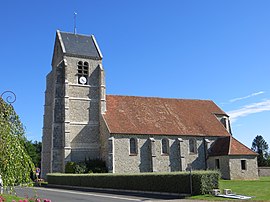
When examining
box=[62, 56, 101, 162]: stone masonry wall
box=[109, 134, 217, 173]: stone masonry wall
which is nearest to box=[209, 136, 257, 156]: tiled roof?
box=[109, 134, 217, 173]: stone masonry wall

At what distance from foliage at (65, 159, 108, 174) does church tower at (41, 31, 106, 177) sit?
93cm

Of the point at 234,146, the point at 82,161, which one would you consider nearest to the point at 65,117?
the point at 82,161

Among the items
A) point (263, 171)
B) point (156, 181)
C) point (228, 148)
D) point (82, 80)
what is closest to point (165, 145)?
point (228, 148)

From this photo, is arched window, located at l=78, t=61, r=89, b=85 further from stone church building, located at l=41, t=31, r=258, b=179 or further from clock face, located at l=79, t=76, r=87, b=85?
stone church building, located at l=41, t=31, r=258, b=179

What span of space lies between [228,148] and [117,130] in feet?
39.4

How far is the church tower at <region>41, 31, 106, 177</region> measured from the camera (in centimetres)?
3328

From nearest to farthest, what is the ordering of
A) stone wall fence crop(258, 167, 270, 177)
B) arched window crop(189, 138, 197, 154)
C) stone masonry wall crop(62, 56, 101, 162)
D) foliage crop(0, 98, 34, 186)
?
foliage crop(0, 98, 34, 186) → stone masonry wall crop(62, 56, 101, 162) → arched window crop(189, 138, 197, 154) → stone wall fence crop(258, 167, 270, 177)

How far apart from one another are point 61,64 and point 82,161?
1113 centimetres

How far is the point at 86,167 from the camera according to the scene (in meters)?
32.1

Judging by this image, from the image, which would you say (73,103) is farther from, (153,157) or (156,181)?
(156,181)

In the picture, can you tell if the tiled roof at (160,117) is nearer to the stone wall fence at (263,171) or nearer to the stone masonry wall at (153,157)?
the stone masonry wall at (153,157)

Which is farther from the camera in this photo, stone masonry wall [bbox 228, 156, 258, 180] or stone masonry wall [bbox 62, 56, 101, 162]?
stone masonry wall [bbox 62, 56, 101, 162]

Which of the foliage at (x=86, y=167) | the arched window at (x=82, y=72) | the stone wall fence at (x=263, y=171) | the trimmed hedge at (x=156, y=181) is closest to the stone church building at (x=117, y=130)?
the arched window at (x=82, y=72)

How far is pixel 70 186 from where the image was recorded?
28.7 meters
